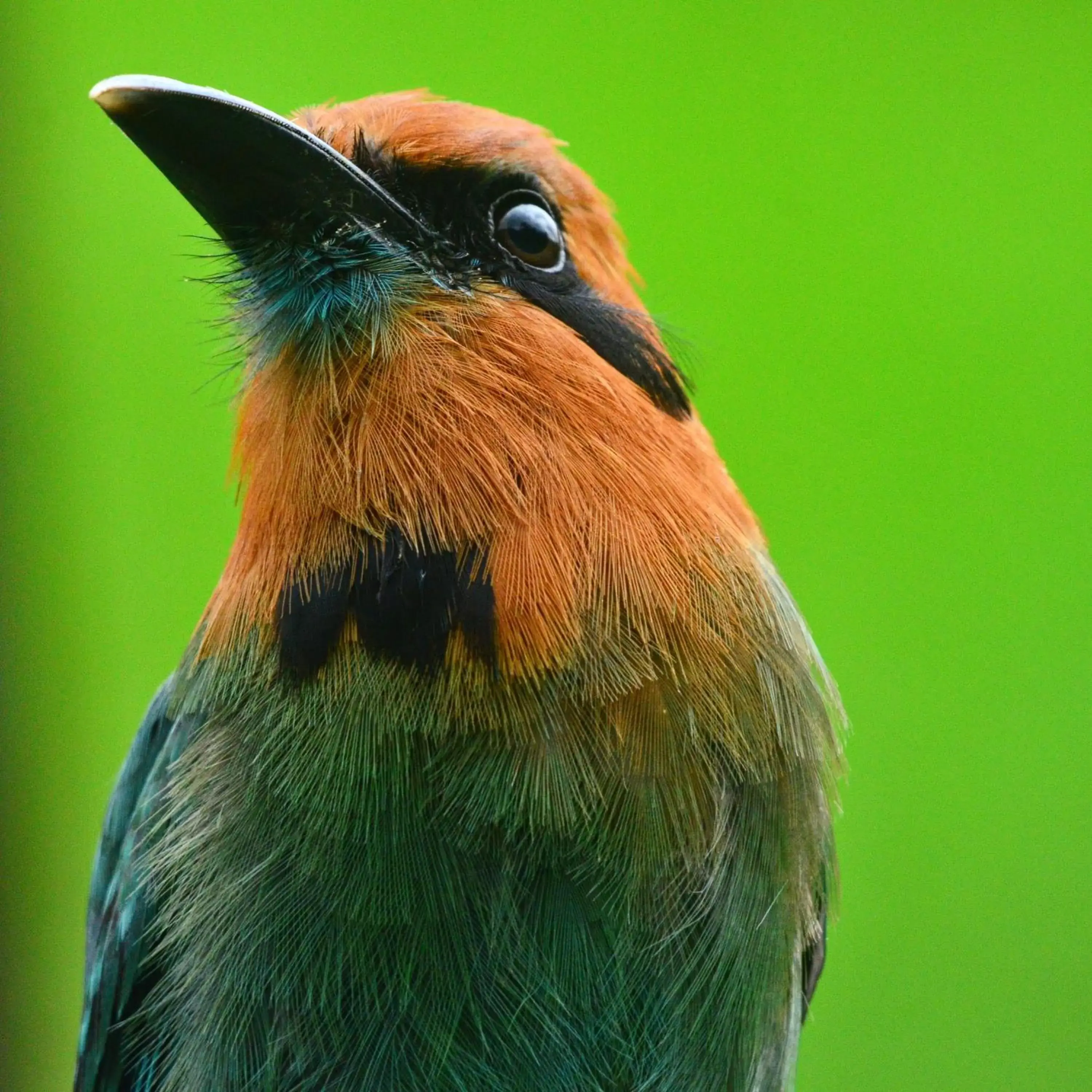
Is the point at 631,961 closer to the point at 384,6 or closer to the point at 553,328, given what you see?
the point at 553,328

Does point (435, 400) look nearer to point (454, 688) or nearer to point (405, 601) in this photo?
point (405, 601)

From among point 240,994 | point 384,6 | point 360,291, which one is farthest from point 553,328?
point 384,6

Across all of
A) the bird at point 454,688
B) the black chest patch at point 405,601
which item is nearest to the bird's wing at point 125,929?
the bird at point 454,688

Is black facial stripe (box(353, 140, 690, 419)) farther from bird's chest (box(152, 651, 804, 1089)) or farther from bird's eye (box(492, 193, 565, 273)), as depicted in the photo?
bird's chest (box(152, 651, 804, 1089))

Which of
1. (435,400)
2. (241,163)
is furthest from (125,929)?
(241,163)

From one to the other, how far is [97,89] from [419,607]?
783mm

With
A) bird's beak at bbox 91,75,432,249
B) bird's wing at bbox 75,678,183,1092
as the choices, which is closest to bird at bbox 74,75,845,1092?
bird's beak at bbox 91,75,432,249

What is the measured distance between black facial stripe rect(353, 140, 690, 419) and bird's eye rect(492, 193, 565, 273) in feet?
0.04

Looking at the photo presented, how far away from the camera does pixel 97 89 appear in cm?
166

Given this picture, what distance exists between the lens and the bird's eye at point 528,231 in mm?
1972

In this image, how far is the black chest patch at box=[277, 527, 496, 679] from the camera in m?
1.76

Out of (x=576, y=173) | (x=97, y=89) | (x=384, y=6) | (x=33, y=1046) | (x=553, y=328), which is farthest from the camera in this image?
(x=384, y=6)

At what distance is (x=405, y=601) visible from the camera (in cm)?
176

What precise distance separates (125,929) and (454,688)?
831 mm
